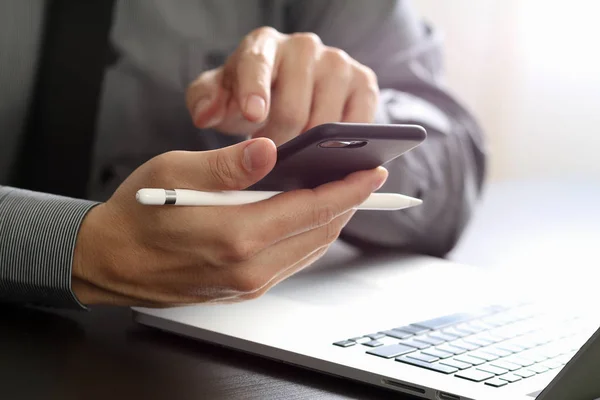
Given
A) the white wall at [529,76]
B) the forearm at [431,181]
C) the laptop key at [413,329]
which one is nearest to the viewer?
the laptop key at [413,329]

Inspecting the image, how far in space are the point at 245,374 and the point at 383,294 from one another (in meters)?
0.21

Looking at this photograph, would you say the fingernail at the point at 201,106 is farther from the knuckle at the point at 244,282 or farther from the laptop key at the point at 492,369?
the laptop key at the point at 492,369

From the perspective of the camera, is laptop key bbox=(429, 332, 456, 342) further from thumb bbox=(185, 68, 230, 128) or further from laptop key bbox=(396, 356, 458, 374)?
thumb bbox=(185, 68, 230, 128)

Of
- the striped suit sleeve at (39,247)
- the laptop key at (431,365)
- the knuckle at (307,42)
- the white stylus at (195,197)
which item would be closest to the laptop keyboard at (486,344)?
the laptop key at (431,365)

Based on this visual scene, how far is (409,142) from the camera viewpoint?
537 mm

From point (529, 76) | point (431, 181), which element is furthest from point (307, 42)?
point (529, 76)

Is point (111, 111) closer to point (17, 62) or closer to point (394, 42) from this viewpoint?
point (17, 62)

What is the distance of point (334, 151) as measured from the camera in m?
0.53

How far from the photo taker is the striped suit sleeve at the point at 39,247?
0.62 metres

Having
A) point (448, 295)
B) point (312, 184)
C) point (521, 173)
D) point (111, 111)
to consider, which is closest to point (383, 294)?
point (448, 295)

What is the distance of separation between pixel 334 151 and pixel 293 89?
0.31m

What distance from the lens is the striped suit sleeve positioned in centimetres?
62

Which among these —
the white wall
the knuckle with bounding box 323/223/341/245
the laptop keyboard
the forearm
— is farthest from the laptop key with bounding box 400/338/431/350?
the white wall

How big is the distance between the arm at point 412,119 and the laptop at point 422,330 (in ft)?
0.63
